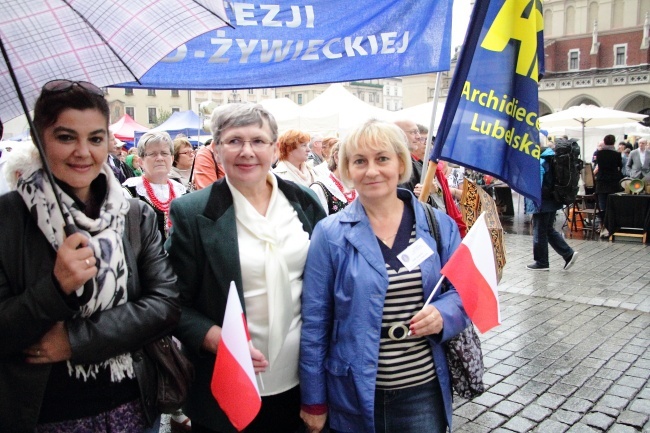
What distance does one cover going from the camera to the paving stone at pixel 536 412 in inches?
150

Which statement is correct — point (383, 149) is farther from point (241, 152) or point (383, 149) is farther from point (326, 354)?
point (326, 354)

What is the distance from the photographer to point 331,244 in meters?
2.27

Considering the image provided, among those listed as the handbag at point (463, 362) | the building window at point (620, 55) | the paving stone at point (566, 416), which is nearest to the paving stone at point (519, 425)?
the paving stone at point (566, 416)

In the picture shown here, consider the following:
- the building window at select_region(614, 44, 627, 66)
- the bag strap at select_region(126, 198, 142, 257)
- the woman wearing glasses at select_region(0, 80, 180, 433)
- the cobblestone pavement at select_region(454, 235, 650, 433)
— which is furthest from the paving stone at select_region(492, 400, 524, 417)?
the building window at select_region(614, 44, 627, 66)

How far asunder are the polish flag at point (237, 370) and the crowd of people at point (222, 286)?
0.84 feet

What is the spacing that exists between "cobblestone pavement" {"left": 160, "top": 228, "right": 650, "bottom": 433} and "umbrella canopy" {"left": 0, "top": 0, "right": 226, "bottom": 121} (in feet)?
9.59

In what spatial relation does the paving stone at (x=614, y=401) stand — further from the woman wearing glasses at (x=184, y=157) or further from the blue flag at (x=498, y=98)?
the woman wearing glasses at (x=184, y=157)

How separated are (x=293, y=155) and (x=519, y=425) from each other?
313 cm

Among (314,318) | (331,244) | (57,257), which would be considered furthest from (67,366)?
(331,244)

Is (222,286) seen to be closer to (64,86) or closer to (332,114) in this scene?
(64,86)

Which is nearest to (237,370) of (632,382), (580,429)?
(580,429)

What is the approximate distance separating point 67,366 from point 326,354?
1.02m

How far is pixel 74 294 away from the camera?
1.72 m

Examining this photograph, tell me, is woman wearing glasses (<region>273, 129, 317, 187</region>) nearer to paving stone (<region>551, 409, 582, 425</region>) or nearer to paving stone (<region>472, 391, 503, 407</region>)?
paving stone (<region>472, 391, 503, 407</region>)
